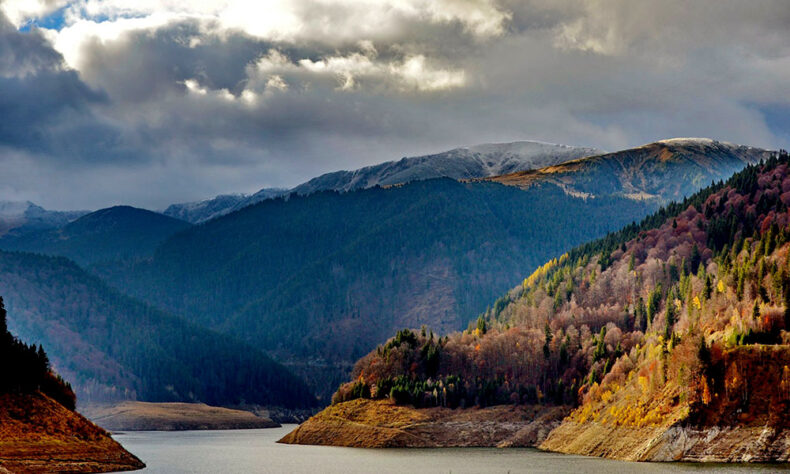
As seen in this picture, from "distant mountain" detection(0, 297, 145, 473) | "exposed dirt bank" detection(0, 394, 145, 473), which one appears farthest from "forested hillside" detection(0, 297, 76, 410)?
"exposed dirt bank" detection(0, 394, 145, 473)

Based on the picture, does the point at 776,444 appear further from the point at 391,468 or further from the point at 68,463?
the point at 68,463

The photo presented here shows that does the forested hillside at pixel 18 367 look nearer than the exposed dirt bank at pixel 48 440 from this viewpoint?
No

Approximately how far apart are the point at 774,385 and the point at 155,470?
102016mm

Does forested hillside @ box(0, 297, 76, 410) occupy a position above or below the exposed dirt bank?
above

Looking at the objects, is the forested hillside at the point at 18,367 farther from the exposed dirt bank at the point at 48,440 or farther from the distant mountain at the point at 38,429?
the exposed dirt bank at the point at 48,440

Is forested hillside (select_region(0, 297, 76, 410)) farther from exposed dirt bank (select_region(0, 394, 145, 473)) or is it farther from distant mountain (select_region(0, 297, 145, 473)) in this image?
exposed dirt bank (select_region(0, 394, 145, 473))

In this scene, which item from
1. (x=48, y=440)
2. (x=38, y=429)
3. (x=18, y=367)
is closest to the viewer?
(x=48, y=440)

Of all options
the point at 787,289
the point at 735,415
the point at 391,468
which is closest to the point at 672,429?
the point at 735,415

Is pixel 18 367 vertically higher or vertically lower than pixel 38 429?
higher

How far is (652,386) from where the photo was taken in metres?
197

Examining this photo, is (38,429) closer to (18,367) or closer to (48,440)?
(48,440)

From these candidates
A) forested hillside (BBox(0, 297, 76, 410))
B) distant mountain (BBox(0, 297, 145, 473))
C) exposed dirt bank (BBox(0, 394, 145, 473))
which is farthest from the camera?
forested hillside (BBox(0, 297, 76, 410))

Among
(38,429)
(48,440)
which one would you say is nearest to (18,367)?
(38,429)

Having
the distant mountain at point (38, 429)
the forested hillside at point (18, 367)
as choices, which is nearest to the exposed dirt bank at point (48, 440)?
the distant mountain at point (38, 429)
